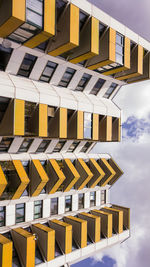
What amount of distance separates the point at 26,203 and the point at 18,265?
18.9 feet

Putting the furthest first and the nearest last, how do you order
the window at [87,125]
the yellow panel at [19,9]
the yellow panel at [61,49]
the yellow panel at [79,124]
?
the window at [87,125]
the yellow panel at [79,124]
the yellow panel at [61,49]
the yellow panel at [19,9]

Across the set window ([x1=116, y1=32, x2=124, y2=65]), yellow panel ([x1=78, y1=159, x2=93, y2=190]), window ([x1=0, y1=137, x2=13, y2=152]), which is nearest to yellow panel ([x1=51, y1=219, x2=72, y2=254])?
yellow panel ([x1=78, y1=159, x2=93, y2=190])

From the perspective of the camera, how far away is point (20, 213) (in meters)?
23.2

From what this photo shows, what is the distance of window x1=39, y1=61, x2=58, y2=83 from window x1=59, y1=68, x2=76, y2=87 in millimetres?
1772

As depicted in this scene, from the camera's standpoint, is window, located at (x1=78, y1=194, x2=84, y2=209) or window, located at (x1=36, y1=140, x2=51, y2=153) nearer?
window, located at (x1=36, y1=140, x2=51, y2=153)

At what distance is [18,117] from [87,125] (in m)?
8.98

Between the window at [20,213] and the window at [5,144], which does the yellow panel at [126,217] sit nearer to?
the window at [20,213]

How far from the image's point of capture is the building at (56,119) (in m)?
18.2

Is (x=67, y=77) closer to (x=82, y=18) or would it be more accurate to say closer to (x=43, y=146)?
(x=82, y=18)

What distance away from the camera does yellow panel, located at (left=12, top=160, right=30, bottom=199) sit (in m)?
20.6

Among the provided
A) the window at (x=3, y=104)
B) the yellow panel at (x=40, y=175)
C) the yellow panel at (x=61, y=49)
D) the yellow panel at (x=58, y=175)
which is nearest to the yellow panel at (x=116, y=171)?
the yellow panel at (x=58, y=175)

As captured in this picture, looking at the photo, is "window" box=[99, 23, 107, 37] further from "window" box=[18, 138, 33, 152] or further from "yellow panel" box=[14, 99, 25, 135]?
"window" box=[18, 138, 33, 152]

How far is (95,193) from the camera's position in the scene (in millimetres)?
32094

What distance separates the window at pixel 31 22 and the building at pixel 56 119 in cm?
8
